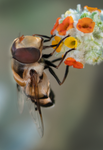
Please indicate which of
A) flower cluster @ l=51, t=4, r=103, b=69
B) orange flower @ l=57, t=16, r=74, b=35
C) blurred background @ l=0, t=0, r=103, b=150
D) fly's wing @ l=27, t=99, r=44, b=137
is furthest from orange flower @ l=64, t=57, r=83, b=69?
blurred background @ l=0, t=0, r=103, b=150

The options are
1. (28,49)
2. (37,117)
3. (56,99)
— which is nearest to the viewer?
A: (28,49)

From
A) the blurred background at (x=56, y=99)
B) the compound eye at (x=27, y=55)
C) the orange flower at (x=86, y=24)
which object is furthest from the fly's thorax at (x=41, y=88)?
the blurred background at (x=56, y=99)

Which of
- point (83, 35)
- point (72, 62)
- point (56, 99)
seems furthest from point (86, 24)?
point (56, 99)

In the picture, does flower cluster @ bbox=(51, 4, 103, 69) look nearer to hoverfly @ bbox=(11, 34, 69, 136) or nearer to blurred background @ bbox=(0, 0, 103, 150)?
hoverfly @ bbox=(11, 34, 69, 136)

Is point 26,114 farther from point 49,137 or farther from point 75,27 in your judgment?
point 75,27

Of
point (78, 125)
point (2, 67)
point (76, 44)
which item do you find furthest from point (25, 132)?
point (76, 44)

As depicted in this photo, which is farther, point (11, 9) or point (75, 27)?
point (11, 9)

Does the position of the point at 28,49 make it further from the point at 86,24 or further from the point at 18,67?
the point at 86,24

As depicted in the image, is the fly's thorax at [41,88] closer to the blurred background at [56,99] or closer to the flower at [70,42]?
the flower at [70,42]
